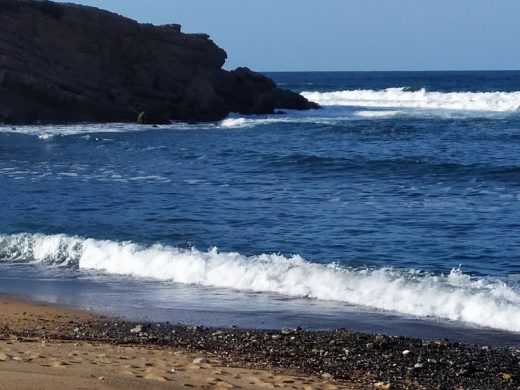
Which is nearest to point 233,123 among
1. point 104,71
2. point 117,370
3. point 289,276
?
point 104,71

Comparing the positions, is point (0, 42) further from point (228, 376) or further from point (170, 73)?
point (228, 376)

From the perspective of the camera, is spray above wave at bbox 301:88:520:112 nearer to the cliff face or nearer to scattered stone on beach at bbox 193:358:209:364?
the cliff face

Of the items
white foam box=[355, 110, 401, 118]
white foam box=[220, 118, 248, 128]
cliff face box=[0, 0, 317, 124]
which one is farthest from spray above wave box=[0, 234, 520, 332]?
white foam box=[355, 110, 401, 118]

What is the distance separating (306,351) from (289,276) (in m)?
4.48

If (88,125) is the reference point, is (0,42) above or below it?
above

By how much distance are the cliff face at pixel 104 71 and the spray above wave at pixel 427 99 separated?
657 inches

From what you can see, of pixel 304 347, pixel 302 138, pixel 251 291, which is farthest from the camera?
pixel 302 138

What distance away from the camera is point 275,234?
1780 centimetres

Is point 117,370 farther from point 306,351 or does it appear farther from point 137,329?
point 137,329

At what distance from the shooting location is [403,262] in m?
14.9

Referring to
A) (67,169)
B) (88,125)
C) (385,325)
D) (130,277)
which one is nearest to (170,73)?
(88,125)

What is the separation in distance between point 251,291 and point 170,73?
141 ft

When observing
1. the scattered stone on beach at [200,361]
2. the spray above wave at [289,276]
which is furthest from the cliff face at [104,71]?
the scattered stone on beach at [200,361]

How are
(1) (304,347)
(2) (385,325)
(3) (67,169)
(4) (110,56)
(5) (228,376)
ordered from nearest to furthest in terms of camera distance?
(5) (228,376) < (1) (304,347) < (2) (385,325) < (3) (67,169) < (4) (110,56)
